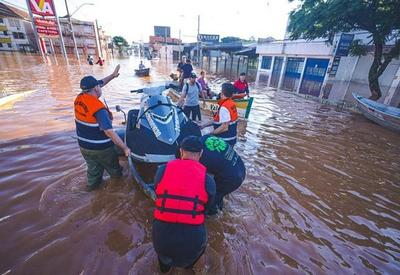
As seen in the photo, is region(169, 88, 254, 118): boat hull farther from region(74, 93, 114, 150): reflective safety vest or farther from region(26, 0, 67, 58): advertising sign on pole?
region(26, 0, 67, 58): advertising sign on pole

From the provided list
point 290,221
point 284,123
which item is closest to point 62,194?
point 290,221

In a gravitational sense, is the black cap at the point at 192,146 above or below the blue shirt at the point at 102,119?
above

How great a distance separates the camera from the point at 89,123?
315 centimetres

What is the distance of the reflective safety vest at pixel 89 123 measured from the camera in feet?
10.0

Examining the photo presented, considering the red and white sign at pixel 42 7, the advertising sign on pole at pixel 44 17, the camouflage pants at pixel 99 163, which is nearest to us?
the camouflage pants at pixel 99 163

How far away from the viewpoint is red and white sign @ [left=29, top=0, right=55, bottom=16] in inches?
892

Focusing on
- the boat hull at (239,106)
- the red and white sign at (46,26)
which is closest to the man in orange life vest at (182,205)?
the boat hull at (239,106)

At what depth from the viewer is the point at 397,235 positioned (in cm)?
343

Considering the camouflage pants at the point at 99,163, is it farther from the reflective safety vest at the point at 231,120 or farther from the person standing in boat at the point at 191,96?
the person standing in boat at the point at 191,96

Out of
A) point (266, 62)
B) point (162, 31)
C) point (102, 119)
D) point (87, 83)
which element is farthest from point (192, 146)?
point (162, 31)

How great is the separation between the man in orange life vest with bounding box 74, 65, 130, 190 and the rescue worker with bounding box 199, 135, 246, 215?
118 centimetres

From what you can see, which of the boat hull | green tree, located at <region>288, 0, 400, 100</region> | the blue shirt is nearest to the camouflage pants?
the blue shirt

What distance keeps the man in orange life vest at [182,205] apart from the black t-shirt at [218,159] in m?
0.71

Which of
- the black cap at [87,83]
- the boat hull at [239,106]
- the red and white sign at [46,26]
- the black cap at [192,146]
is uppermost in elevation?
the red and white sign at [46,26]
